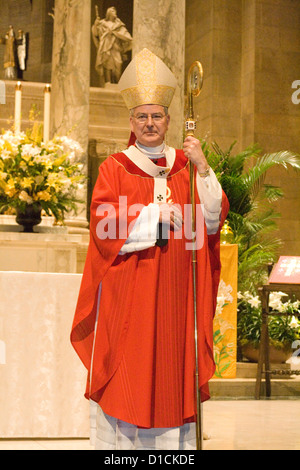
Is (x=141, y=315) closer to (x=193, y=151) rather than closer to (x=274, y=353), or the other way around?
(x=193, y=151)

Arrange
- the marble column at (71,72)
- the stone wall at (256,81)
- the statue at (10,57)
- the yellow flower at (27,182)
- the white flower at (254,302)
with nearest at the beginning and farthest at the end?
the yellow flower at (27,182), the white flower at (254,302), the marble column at (71,72), the stone wall at (256,81), the statue at (10,57)

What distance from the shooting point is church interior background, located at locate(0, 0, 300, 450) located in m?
4.92

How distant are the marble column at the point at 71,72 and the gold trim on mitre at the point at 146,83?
6400mm

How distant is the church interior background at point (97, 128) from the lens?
16.1 ft

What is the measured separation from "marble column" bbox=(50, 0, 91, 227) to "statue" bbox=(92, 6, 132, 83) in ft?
8.81

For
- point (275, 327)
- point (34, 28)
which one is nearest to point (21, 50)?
point (34, 28)

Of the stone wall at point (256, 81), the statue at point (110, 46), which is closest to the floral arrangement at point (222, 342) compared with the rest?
the statue at point (110, 46)

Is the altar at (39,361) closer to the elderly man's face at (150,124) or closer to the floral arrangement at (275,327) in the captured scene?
the elderly man's face at (150,124)

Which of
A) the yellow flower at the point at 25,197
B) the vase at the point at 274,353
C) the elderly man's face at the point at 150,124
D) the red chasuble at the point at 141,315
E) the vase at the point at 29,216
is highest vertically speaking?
the elderly man's face at the point at 150,124

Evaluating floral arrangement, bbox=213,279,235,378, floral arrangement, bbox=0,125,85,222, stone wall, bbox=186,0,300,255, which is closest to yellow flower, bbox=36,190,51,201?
floral arrangement, bbox=0,125,85,222

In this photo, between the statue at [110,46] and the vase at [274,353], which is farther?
the statue at [110,46]

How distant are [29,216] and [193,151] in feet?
7.43

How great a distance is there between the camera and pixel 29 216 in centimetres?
549

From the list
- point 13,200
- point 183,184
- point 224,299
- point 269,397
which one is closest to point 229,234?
point 224,299
